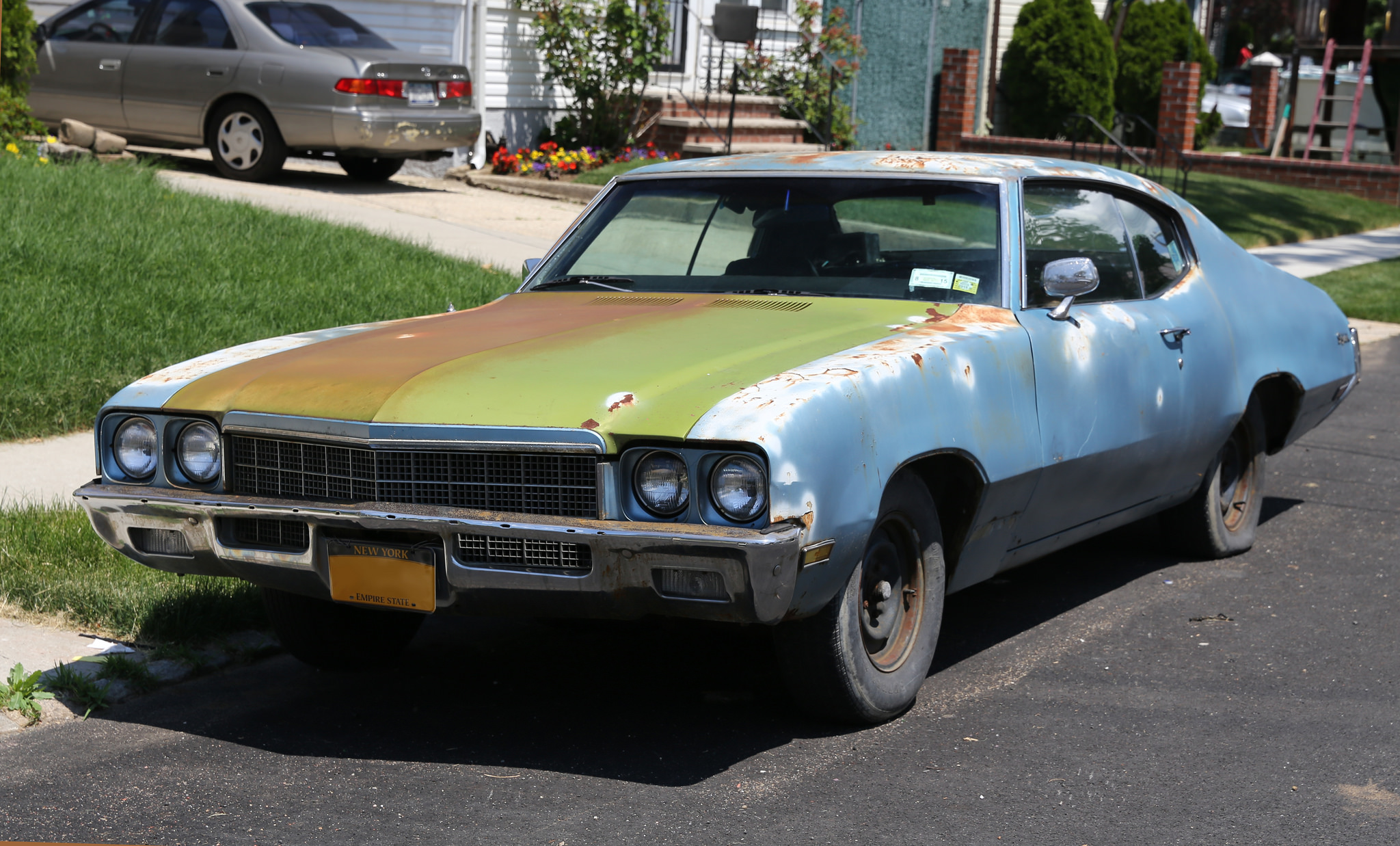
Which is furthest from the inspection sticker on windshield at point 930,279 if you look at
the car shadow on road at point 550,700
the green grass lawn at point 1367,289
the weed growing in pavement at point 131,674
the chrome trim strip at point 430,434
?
the green grass lawn at point 1367,289

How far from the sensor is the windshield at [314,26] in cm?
1327

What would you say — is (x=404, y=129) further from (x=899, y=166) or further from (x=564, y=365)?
(x=564, y=365)

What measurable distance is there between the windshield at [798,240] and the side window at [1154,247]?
870 millimetres

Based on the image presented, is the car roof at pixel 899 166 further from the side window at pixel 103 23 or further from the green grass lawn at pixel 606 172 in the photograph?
the green grass lawn at pixel 606 172

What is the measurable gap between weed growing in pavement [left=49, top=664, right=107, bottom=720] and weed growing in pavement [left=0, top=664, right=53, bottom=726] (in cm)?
5

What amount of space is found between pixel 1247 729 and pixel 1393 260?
1340 cm

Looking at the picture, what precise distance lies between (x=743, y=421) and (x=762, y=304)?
124 centimetres

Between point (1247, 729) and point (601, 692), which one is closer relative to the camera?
point (1247, 729)

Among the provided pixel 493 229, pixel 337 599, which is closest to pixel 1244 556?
pixel 337 599

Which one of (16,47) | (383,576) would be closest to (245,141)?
(16,47)

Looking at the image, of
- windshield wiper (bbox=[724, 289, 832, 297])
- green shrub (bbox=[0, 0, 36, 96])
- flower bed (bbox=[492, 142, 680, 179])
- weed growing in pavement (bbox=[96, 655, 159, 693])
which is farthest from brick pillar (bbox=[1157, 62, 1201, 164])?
weed growing in pavement (bbox=[96, 655, 159, 693])

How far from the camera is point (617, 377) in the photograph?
3.85 meters

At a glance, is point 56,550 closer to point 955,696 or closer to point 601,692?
point 601,692

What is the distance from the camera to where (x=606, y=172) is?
1639 cm
